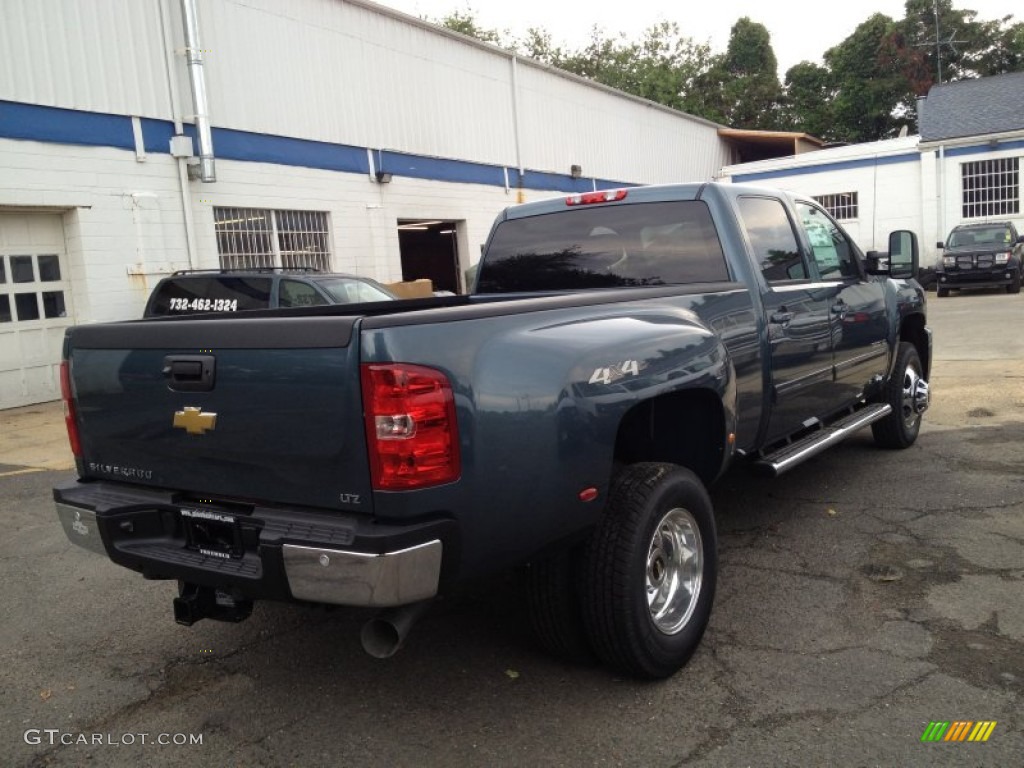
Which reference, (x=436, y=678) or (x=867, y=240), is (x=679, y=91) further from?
(x=436, y=678)

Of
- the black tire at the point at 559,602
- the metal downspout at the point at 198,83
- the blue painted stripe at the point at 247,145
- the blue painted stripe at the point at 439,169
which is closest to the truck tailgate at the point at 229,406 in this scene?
the black tire at the point at 559,602

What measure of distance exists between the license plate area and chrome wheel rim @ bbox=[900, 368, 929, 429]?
16.9 ft

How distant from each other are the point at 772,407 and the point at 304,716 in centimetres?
263

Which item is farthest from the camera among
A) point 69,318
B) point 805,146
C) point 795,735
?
point 805,146

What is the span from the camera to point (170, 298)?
10.3 metres

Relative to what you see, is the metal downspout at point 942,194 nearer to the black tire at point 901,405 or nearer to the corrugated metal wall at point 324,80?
the corrugated metal wall at point 324,80

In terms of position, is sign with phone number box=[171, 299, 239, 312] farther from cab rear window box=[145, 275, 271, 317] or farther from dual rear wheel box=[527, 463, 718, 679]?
dual rear wheel box=[527, 463, 718, 679]

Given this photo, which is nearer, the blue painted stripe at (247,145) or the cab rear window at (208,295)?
the cab rear window at (208,295)

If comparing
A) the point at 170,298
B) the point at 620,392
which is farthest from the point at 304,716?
the point at 170,298

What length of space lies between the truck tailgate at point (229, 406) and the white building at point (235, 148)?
9162mm

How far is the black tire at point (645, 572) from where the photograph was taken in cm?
297

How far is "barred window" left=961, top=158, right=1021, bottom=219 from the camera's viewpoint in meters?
25.9

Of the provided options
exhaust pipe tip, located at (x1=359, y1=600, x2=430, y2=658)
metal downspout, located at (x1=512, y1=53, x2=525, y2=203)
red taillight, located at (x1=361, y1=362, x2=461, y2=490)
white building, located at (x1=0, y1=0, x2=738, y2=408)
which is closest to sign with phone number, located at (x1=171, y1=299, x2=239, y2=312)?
white building, located at (x1=0, y1=0, x2=738, y2=408)

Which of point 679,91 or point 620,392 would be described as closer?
point 620,392
